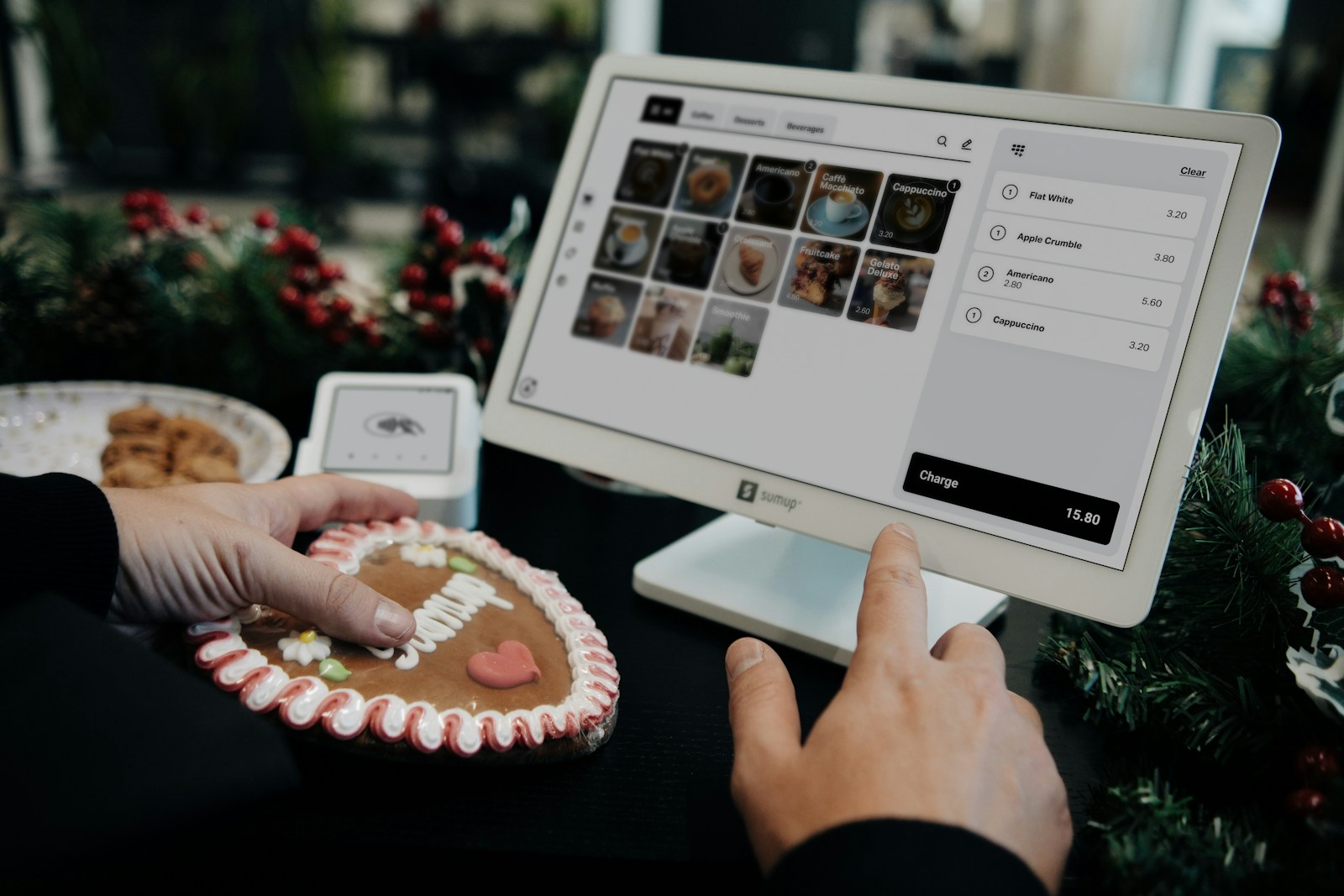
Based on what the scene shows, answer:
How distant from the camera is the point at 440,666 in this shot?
0.58 meters

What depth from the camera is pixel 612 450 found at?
2.50 ft

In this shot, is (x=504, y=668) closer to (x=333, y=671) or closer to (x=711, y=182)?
(x=333, y=671)

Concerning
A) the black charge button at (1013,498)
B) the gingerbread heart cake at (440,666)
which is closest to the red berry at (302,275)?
the gingerbread heart cake at (440,666)

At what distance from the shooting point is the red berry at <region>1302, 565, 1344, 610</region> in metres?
0.51

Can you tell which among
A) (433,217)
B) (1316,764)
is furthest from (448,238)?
(1316,764)

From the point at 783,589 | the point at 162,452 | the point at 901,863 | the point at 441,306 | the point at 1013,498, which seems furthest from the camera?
the point at 441,306

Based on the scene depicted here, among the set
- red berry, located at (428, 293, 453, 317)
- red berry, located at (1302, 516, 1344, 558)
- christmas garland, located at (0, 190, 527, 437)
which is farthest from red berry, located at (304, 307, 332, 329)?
red berry, located at (1302, 516, 1344, 558)

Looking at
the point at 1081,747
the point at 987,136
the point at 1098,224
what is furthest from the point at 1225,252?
the point at 1081,747

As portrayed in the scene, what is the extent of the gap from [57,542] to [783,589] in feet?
1.63

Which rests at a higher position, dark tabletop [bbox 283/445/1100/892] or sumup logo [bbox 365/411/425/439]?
sumup logo [bbox 365/411/425/439]

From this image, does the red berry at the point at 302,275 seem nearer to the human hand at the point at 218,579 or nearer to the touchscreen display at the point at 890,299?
the touchscreen display at the point at 890,299

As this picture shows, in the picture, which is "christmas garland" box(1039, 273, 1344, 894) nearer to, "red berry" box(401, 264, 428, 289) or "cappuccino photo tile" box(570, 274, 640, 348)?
"cappuccino photo tile" box(570, 274, 640, 348)

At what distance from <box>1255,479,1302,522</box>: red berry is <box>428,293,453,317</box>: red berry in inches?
31.7

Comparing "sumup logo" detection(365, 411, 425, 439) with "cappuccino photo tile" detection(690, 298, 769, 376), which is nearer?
"cappuccino photo tile" detection(690, 298, 769, 376)
